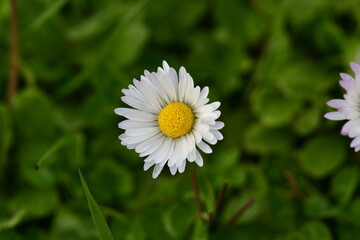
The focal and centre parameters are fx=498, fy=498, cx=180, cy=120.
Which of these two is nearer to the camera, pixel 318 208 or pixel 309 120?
pixel 318 208

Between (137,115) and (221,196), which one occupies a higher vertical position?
(137,115)

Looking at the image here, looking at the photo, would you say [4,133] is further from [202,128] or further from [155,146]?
[202,128]

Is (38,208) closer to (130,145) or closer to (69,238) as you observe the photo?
(69,238)

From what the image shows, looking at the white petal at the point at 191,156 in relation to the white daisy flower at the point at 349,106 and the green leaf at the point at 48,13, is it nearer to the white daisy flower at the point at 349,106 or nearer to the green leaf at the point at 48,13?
the white daisy flower at the point at 349,106

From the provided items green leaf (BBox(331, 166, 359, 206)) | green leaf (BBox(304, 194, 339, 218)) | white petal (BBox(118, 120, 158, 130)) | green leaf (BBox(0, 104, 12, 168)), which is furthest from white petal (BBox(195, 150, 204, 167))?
green leaf (BBox(0, 104, 12, 168))

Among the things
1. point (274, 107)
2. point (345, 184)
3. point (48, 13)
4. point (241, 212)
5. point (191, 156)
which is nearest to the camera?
point (191, 156)

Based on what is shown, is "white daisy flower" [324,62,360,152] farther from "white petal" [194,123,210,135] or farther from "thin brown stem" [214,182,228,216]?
"thin brown stem" [214,182,228,216]

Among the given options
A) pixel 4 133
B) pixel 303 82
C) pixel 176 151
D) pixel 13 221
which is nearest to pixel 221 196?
pixel 176 151

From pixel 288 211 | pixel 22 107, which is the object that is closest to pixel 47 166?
pixel 22 107
